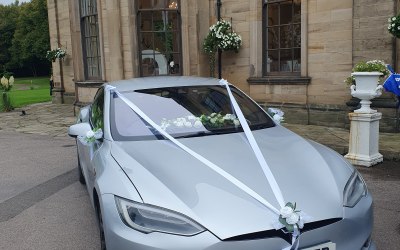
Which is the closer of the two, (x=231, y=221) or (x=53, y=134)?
(x=231, y=221)

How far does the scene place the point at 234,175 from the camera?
2.91 metres

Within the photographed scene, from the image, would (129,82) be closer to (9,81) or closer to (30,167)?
(30,167)

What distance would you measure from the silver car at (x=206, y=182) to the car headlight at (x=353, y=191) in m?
0.01

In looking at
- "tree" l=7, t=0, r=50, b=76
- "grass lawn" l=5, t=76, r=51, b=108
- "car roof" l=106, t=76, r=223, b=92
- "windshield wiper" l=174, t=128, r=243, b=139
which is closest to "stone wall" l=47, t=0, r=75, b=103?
"grass lawn" l=5, t=76, r=51, b=108

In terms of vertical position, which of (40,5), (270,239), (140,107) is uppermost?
(40,5)

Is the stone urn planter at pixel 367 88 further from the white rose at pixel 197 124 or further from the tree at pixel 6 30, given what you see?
the tree at pixel 6 30

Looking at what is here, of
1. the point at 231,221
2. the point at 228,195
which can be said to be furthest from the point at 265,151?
the point at 231,221

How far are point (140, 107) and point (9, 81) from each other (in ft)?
50.6

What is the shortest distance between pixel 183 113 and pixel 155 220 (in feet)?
5.32

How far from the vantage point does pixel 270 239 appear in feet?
7.95

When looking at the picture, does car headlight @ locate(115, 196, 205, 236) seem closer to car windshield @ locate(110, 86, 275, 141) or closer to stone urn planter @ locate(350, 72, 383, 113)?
car windshield @ locate(110, 86, 275, 141)

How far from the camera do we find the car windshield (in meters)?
3.76

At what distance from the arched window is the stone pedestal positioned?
406 centimetres

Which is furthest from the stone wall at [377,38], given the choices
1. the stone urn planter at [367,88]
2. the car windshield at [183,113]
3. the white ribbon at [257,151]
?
the white ribbon at [257,151]
